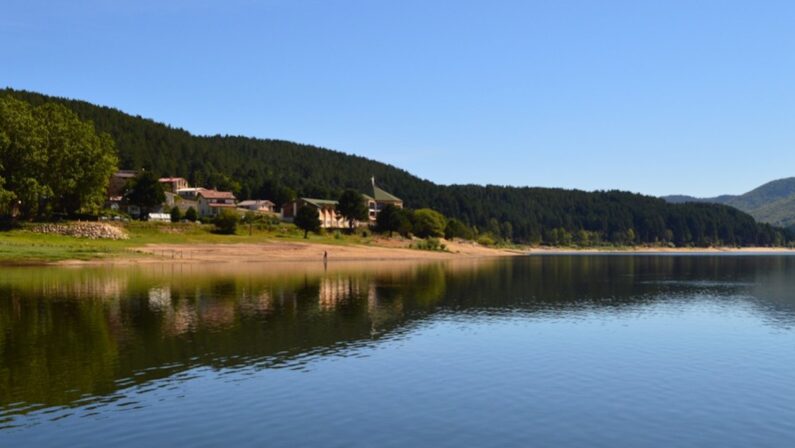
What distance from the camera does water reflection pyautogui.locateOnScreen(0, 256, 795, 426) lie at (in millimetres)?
34000

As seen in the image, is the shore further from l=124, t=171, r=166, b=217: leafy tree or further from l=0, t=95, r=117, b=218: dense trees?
l=124, t=171, r=166, b=217: leafy tree

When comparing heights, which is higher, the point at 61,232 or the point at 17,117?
the point at 17,117

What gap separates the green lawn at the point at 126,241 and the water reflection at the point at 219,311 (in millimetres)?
12788

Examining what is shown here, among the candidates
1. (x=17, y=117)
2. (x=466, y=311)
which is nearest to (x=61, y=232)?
(x=17, y=117)

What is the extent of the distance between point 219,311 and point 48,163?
318ft

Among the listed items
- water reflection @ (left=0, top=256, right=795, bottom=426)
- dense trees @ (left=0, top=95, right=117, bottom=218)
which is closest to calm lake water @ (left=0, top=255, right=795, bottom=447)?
water reflection @ (left=0, top=256, right=795, bottom=426)

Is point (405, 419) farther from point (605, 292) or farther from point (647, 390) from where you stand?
point (605, 292)

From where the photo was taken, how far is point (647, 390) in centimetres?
3222

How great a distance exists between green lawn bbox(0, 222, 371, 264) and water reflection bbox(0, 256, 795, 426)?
1279 cm

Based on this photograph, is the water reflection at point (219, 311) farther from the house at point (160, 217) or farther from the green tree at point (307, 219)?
the green tree at point (307, 219)

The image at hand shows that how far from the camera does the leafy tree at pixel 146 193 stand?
6442 inches

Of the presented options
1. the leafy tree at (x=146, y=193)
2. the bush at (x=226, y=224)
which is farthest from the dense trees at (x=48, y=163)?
the bush at (x=226, y=224)

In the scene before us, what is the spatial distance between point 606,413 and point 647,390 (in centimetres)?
536

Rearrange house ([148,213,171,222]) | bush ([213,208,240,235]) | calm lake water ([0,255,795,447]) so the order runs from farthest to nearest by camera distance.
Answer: house ([148,213,171,222])
bush ([213,208,240,235])
calm lake water ([0,255,795,447])
